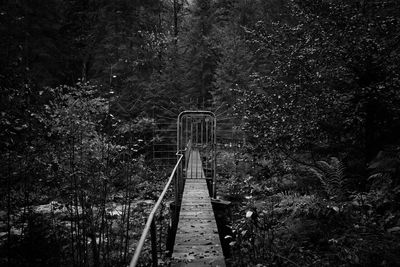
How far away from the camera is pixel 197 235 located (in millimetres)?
4262

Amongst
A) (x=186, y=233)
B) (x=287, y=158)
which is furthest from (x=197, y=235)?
(x=287, y=158)

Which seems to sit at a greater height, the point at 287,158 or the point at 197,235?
the point at 287,158

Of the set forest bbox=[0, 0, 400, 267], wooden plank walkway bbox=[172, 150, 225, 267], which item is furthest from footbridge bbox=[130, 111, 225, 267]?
forest bbox=[0, 0, 400, 267]

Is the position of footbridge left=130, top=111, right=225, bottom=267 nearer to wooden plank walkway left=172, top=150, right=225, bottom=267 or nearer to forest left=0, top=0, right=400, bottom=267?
wooden plank walkway left=172, top=150, right=225, bottom=267

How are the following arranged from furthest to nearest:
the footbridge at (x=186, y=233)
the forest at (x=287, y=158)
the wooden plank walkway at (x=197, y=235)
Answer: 1. the forest at (x=287, y=158)
2. the wooden plank walkway at (x=197, y=235)
3. the footbridge at (x=186, y=233)

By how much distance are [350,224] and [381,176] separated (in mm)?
1068

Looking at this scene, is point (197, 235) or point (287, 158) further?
point (287, 158)

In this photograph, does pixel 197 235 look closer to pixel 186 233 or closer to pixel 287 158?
pixel 186 233

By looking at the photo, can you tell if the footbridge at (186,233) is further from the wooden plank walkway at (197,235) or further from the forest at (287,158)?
the forest at (287,158)

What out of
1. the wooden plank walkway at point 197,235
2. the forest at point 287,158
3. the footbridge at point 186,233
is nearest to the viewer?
the footbridge at point 186,233

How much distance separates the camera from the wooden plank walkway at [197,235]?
11.3 ft

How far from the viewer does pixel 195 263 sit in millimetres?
3344

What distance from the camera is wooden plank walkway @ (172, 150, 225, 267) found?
11.3 feet

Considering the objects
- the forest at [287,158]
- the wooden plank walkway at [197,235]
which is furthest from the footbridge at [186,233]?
the forest at [287,158]
